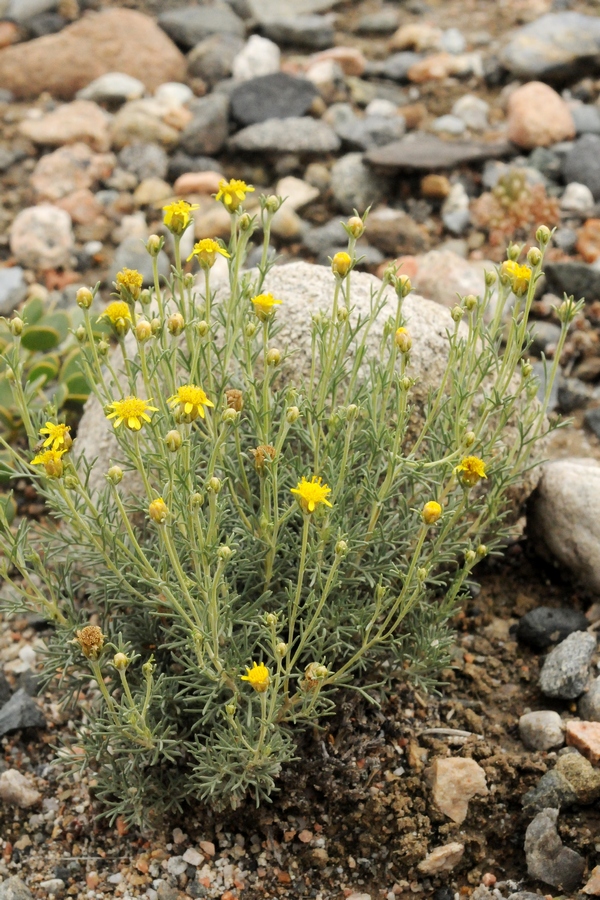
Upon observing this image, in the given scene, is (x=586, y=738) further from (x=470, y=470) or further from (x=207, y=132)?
(x=207, y=132)

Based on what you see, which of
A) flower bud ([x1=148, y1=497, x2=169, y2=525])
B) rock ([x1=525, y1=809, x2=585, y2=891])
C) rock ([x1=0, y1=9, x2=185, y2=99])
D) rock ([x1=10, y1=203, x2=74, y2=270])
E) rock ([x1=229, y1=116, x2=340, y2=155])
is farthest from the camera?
rock ([x1=0, y1=9, x2=185, y2=99])

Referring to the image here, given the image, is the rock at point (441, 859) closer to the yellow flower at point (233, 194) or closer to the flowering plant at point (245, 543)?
the flowering plant at point (245, 543)

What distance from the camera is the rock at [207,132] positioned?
709cm

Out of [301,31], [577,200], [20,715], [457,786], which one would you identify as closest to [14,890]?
[20,715]

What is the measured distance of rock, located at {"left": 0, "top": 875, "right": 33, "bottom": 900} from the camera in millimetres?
2982

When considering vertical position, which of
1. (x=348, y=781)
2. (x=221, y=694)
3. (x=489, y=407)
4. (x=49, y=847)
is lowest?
(x=49, y=847)

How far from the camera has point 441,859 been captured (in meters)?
3.02

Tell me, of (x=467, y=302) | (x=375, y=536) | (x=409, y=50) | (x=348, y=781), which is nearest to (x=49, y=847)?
(x=348, y=781)

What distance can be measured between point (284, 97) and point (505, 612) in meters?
4.78

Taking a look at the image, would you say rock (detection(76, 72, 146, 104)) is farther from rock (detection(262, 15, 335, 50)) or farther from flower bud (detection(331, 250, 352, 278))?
flower bud (detection(331, 250, 352, 278))

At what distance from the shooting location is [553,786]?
3100 millimetres

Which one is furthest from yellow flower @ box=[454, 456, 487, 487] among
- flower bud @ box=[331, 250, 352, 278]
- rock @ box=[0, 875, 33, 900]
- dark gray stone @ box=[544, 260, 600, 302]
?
dark gray stone @ box=[544, 260, 600, 302]

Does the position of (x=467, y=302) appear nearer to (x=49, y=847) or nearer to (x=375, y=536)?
(x=375, y=536)

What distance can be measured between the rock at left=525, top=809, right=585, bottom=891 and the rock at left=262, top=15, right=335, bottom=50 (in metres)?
7.09
